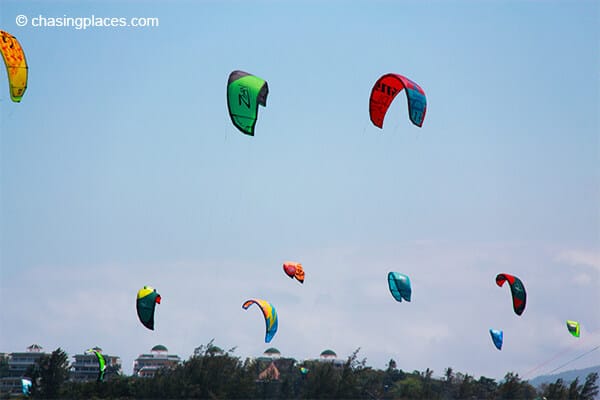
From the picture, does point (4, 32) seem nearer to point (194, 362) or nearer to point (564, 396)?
point (194, 362)

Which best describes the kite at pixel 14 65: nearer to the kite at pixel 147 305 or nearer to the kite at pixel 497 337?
the kite at pixel 147 305

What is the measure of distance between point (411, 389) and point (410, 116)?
150 ft

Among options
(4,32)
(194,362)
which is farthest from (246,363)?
(4,32)

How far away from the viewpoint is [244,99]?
32000mm

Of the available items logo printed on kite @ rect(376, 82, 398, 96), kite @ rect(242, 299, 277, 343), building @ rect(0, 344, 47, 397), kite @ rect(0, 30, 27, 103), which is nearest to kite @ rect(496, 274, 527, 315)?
kite @ rect(242, 299, 277, 343)

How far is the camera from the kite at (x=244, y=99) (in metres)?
31.7

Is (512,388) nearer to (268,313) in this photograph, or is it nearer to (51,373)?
(268,313)

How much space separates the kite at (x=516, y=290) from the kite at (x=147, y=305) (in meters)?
16.3

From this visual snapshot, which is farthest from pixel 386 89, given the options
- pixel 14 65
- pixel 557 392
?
pixel 557 392

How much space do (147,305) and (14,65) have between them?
12918 mm

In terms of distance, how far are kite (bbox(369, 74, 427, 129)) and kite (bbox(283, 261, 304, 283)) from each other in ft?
58.3

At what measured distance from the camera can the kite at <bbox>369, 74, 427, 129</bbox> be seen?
34.0 meters

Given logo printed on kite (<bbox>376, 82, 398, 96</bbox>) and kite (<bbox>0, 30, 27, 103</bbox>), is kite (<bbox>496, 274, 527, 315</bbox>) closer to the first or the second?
logo printed on kite (<bbox>376, 82, 398, 96</bbox>)

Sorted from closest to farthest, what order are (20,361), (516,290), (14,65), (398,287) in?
(14,65), (516,290), (398,287), (20,361)
